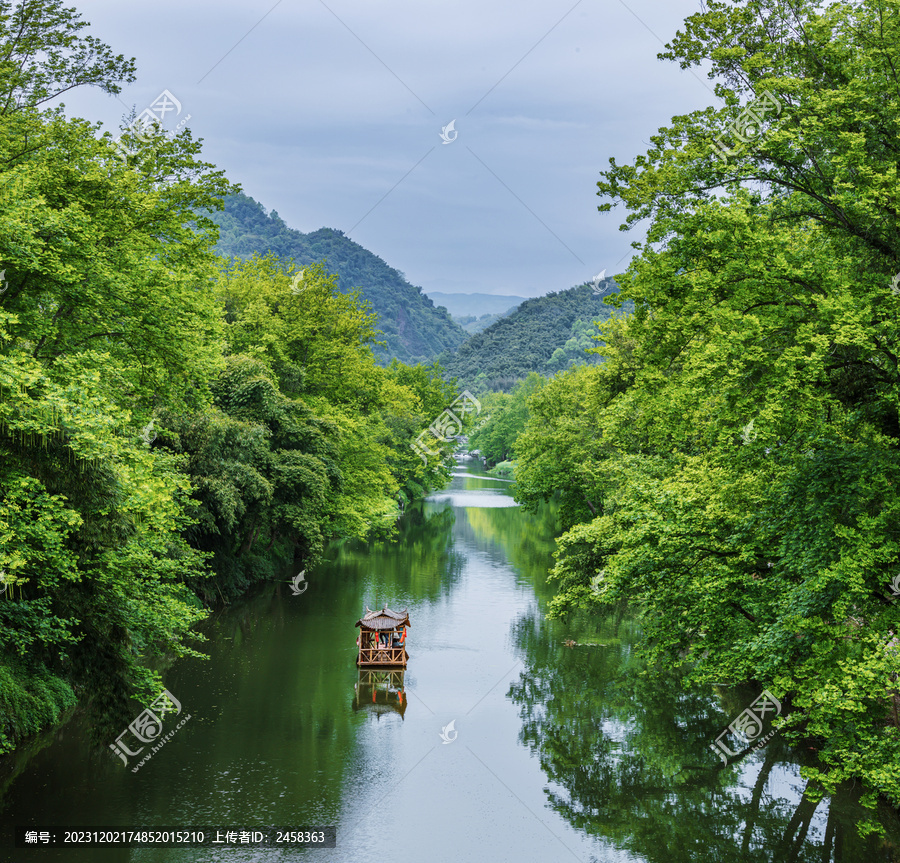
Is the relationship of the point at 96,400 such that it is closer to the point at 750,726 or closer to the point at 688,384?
the point at 688,384

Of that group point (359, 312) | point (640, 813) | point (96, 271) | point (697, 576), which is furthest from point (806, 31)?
point (359, 312)

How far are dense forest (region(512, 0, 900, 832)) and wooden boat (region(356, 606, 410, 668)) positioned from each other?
11633 mm

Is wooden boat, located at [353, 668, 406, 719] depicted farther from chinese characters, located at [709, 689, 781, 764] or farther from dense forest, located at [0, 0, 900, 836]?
chinese characters, located at [709, 689, 781, 764]

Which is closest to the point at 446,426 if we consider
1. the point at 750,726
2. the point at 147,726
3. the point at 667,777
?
the point at 750,726

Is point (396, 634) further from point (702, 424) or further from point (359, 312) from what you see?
point (359, 312)

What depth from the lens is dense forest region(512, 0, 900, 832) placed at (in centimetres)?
1137

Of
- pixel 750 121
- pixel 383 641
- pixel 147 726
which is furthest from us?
pixel 383 641

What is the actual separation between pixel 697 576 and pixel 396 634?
44.2 feet

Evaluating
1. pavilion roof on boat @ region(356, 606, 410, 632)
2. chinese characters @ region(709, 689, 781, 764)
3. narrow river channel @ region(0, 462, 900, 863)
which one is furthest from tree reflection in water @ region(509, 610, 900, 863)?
pavilion roof on boat @ region(356, 606, 410, 632)

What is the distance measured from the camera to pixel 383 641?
25.7 m

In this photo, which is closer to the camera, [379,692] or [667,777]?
[667,777]

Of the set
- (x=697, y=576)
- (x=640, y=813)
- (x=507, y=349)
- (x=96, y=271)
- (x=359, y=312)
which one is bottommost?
(x=640, y=813)

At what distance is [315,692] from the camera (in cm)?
2311

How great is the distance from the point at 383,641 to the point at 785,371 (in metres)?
17.4
